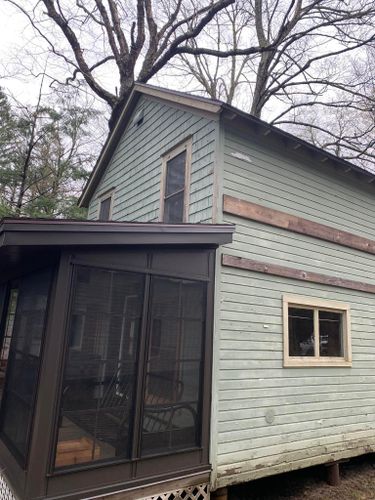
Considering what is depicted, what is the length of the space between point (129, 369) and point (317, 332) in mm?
3360

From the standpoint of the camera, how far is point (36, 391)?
346cm

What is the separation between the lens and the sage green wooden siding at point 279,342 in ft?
16.0

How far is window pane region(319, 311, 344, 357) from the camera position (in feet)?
20.1

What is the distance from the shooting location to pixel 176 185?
6203 millimetres

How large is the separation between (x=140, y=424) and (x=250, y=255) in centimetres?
263

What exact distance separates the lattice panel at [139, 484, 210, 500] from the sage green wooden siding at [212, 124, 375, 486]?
0.22 m

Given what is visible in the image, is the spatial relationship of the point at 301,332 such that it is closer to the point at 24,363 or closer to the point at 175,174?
the point at 175,174

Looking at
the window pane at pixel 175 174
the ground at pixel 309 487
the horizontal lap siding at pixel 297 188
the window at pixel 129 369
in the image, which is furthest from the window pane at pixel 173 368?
the window pane at pixel 175 174

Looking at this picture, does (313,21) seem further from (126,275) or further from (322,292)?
(126,275)

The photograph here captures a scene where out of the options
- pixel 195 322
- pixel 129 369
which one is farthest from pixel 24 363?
pixel 195 322

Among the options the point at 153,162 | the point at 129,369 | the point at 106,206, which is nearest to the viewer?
the point at 129,369

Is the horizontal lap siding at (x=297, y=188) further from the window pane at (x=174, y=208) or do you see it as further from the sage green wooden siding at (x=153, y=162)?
the window pane at (x=174, y=208)

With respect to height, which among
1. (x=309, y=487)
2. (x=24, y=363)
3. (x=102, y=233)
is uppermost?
(x=102, y=233)

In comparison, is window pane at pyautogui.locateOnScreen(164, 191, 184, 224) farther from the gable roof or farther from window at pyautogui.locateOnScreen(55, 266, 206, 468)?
window at pyautogui.locateOnScreen(55, 266, 206, 468)
